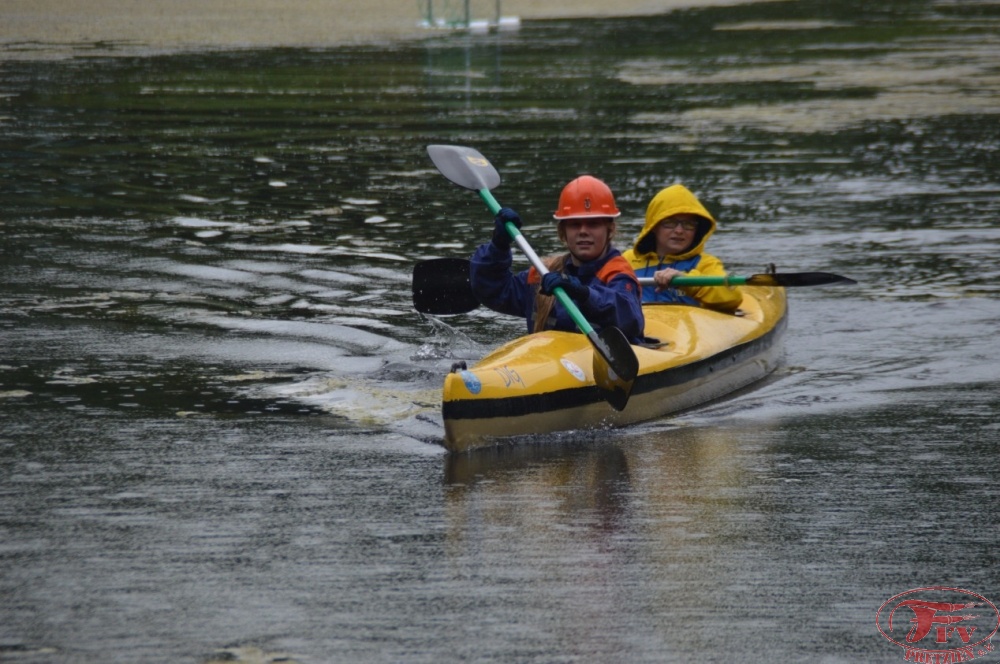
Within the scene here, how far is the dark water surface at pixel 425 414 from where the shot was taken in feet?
18.4

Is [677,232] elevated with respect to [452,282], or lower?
elevated

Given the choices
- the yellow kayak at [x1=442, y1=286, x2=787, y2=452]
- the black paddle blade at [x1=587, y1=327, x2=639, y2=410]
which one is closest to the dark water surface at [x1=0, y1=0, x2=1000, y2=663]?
the yellow kayak at [x1=442, y1=286, x2=787, y2=452]

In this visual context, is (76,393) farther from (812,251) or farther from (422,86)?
(422,86)

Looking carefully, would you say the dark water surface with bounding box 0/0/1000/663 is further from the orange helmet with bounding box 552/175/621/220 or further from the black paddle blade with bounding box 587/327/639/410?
the orange helmet with bounding box 552/175/621/220

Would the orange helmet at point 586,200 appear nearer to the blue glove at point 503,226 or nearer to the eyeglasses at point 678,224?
the blue glove at point 503,226

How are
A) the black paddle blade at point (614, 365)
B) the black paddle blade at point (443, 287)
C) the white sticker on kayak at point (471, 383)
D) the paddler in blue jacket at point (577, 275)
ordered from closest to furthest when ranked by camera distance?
the white sticker on kayak at point (471, 383), the black paddle blade at point (614, 365), the paddler in blue jacket at point (577, 275), the black paddle blade at point (443, 287)

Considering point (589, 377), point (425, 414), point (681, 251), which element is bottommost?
point (425, 414)

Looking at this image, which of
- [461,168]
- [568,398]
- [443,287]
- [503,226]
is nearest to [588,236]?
[503,226]

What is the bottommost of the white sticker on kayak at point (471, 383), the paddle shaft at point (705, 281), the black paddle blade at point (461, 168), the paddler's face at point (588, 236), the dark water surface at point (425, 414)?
the dark water surface at point (425, 414)

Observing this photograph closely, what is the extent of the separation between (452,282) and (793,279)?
198 cm

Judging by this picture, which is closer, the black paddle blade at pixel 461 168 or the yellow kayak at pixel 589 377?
the yellow kayak at pixel 589 377

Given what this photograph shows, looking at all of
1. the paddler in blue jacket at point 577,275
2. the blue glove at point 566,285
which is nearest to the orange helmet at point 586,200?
the paddler in blue jacket at point 577,275

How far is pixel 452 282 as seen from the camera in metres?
9.34

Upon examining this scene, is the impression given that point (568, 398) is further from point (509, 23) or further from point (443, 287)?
point (509, 23)
